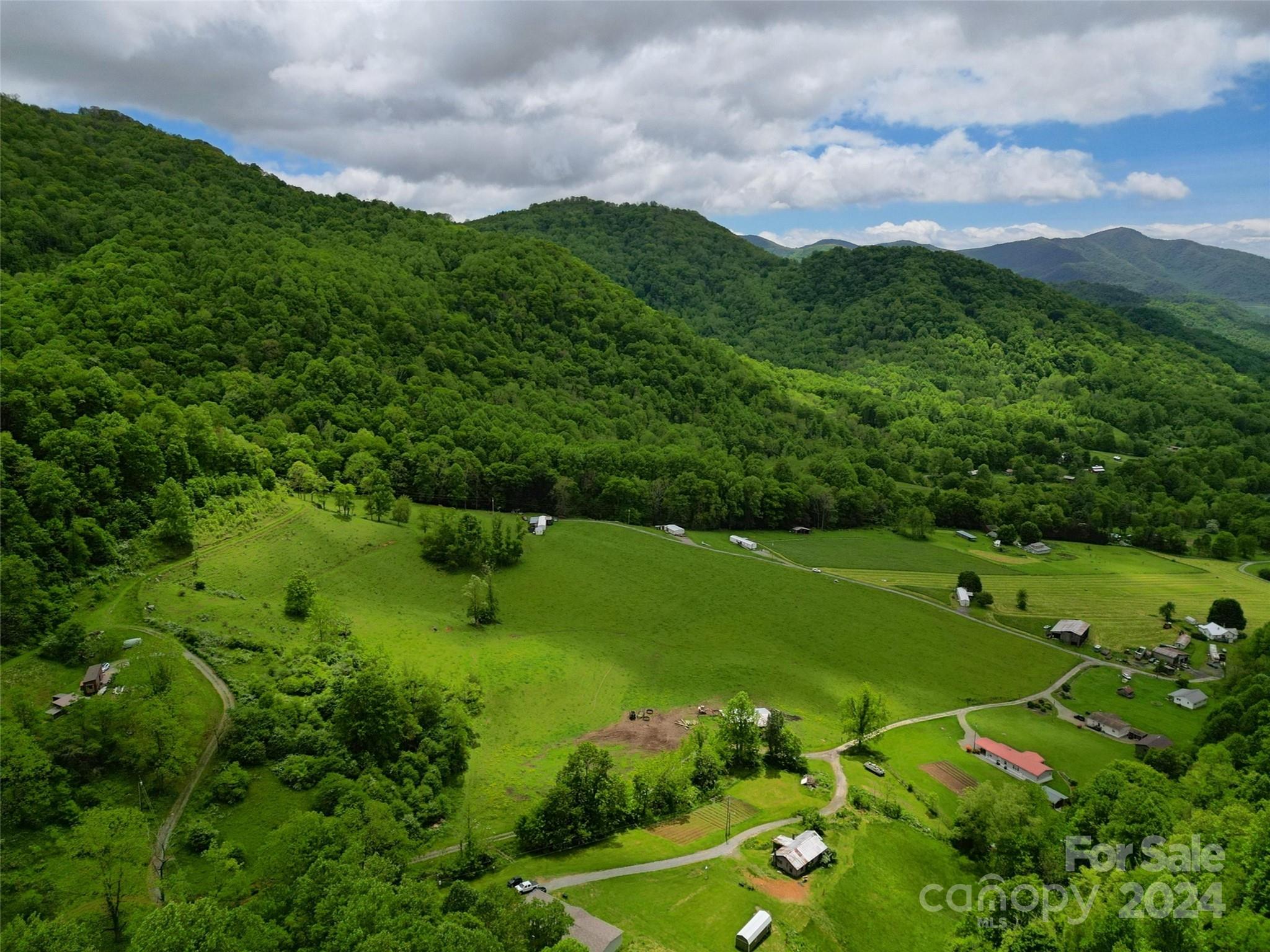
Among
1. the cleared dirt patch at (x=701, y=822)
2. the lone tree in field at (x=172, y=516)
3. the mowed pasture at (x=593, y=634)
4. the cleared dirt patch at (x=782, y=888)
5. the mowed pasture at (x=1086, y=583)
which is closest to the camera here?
A: the cleared dirt patch at (x=782, y=888)

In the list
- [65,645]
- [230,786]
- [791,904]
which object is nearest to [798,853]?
[791,904]

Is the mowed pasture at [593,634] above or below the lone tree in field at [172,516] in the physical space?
below

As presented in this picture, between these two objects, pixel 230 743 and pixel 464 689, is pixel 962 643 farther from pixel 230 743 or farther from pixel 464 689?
pixel 230 743

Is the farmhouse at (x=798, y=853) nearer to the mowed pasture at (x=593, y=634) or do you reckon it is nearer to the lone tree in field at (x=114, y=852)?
the mowed pasture at (x=593, y=634)

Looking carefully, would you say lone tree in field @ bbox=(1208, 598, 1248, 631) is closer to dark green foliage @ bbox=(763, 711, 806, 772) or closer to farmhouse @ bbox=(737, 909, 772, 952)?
dark green foliage @ bbox=(763, 711, 806, 772)

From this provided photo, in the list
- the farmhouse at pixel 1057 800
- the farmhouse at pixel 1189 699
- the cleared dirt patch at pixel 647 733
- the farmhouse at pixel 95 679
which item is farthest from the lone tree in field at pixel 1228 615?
the farmhouse at pixel 95 679

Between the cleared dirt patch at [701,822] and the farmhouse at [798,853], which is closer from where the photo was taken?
the farmhouse at [798,853]
